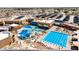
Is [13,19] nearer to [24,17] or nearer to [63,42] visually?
[24,17]

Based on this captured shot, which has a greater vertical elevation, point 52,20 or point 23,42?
point 52,20
